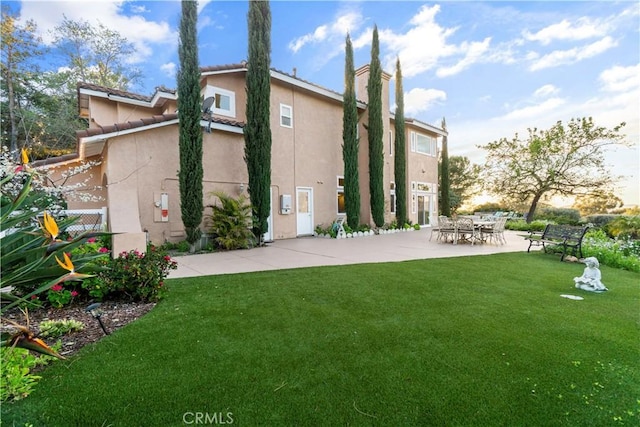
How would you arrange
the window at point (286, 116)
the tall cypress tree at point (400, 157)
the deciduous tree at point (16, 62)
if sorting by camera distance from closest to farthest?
the window at point (286, 116), the deciduous tree at point (16, 62), the tall cypress tree at point (400, 157)

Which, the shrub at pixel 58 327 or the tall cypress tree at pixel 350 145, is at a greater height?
the tall cypress tree at pixel 350 145

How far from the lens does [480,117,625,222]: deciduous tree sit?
64.3ft

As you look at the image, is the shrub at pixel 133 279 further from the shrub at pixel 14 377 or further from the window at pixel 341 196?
the window at pixel 341 196

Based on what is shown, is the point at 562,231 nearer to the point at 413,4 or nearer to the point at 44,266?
the point at 413,4

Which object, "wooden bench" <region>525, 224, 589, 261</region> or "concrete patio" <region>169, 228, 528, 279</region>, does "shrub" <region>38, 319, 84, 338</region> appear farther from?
"wooden bench" <region>525, 224, 589, 261</region>

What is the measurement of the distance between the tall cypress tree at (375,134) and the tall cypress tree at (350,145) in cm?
124

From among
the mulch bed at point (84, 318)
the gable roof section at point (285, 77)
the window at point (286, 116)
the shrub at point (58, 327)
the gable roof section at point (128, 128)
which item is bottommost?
the mulch bed at point (84, 318)

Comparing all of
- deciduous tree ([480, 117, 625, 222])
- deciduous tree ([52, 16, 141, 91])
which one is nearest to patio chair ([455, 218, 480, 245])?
deciduous tree ([480, 117, 625, 222])

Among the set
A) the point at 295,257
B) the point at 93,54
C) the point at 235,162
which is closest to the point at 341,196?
the point at 235,162

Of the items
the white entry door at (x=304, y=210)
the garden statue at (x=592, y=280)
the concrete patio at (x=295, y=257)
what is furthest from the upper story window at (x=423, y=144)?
the garden statue at (x=592, y=280)

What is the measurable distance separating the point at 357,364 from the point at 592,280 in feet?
16.5

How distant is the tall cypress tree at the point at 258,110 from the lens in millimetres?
10672

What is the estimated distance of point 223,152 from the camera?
11133 mm

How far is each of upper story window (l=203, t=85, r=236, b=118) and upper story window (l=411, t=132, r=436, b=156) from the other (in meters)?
12.4
